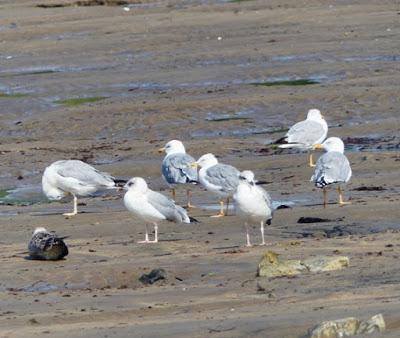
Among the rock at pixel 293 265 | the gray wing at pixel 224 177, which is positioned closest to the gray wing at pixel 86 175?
the gray wing at pixel 224 177

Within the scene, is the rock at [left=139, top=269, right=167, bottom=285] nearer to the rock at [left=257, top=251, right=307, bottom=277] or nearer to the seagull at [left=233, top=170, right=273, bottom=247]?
the rock at [left=257, top=251, right=307, bottom=277]

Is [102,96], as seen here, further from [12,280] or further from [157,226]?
[12,280]

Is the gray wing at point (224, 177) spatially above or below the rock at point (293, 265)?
above

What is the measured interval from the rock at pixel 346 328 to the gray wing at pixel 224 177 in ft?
21.4

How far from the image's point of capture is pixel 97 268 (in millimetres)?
10594

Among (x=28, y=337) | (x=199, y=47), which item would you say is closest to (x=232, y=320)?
(x=28, y=337)

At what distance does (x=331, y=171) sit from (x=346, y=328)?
6.73 meters

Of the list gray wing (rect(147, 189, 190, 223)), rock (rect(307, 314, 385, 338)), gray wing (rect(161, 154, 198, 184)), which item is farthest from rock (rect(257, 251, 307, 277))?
gray wing (rect(161, 154, 198, 184))

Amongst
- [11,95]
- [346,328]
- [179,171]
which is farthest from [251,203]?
[11,95]

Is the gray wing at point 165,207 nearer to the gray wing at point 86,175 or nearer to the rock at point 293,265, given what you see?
the gray wing at point 86,175

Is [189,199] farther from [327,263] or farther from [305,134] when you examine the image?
[327,263]

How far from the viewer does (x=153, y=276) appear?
10.1 meters

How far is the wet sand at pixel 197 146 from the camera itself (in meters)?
8.81

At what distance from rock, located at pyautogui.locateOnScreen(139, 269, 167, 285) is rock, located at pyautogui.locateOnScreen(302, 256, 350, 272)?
1.06 metres
